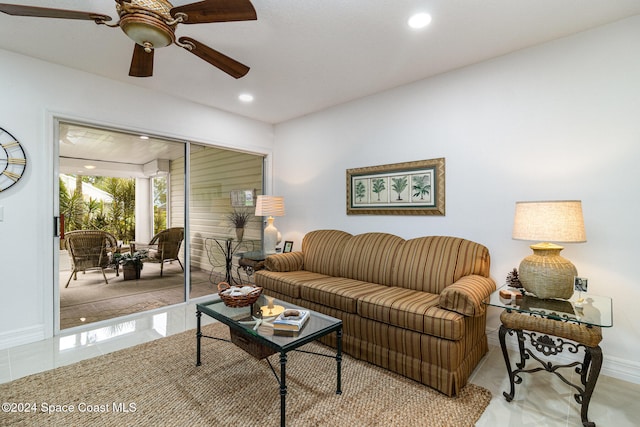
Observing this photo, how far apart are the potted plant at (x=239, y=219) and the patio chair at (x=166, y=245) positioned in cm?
72

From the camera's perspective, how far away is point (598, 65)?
7.47ft

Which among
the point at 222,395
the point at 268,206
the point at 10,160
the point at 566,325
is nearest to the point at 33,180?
the point at 10,160

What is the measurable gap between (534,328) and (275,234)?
3.07 m

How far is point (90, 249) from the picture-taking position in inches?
127

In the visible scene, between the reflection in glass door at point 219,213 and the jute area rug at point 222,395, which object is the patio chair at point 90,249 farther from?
the jute area rug at point 222,395

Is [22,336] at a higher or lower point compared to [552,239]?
lower

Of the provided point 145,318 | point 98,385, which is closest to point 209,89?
point 145,318

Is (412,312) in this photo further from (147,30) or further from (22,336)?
(22,336)

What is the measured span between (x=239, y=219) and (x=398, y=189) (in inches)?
93.4

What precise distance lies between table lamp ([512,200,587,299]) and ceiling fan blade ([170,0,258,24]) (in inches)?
86.4

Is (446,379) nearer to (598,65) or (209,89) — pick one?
(598,65)

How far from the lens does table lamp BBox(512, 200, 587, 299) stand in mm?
1963

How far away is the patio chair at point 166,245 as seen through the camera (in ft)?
12.1

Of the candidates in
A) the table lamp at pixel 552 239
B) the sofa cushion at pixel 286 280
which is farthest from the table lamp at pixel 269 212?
the table lamp at pixel 552 239
